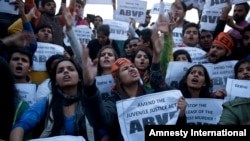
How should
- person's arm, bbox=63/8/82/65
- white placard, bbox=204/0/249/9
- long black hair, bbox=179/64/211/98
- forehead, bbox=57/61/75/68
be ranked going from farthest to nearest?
white placard, bbox=204/0/249/9, long black hair, bbox=179/64/211/98, person's arm, bbox=63/8/82/65, forehead, bbox=57/61/75/68

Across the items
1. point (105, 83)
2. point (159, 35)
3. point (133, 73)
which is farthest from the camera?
point (105, 83)

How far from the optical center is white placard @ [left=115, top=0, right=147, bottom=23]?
387 inches

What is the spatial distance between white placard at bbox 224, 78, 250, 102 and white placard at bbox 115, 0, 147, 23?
406 cm

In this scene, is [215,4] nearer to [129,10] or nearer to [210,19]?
[210,19]

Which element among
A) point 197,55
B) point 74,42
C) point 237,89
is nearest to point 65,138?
point 74,42

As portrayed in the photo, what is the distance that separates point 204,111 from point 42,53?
245 centimetres

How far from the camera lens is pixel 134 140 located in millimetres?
5297

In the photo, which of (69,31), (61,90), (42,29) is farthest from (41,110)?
(42,29)

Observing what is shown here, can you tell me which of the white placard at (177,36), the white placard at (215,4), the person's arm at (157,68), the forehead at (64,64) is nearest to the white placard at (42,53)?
the forehead at (64,64)

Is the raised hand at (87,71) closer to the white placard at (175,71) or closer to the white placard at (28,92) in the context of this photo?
the white placard at (28,92)

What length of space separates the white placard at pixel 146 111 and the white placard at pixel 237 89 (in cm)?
94

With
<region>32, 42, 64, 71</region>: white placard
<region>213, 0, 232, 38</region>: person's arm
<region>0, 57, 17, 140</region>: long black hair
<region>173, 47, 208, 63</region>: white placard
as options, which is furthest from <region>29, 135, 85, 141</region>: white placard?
<region>213, 0, 232, 38</region>: person's arm

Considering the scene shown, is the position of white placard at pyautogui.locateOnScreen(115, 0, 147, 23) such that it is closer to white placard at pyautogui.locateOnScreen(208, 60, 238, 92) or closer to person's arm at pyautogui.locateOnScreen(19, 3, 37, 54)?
person's arm at pyautogui.locateOnScreen(19, 3, 37, 54)

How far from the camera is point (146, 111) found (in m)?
5.43
